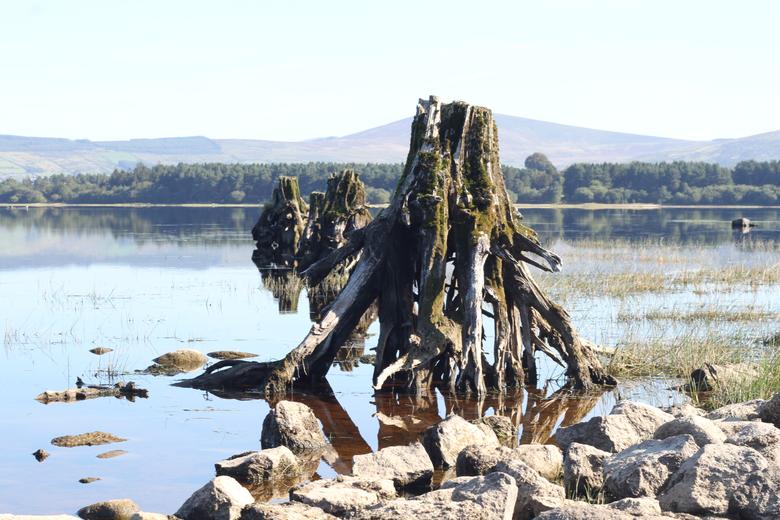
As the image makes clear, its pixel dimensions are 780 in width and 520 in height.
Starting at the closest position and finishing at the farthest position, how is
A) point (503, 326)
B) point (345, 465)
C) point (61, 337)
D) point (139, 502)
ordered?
point (139, 502)
point (345, 465)
point (503, 326)
point (61, 337)

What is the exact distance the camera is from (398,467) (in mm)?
11289

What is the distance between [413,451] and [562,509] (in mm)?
3101

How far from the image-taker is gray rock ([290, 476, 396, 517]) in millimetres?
9852

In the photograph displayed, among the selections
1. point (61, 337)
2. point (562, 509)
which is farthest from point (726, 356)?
point (61, 337)

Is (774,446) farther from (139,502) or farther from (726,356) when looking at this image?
(726,356)

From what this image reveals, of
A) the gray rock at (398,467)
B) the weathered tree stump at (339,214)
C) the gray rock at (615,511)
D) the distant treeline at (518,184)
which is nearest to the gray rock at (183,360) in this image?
the gray rock at (398,467)

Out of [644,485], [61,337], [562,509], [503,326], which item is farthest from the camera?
[61,337]

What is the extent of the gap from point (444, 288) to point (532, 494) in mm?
7378

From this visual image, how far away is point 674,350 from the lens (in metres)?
18.8

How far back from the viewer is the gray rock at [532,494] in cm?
959

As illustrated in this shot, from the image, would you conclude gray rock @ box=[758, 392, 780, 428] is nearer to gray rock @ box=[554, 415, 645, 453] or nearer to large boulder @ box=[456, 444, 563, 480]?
gray rock @ box=[554, 415, 645, 453]

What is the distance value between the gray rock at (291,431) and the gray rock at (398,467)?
181 cm

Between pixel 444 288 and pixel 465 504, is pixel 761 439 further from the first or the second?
pixel 444 288

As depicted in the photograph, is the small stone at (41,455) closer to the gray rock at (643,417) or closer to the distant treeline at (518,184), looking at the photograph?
the gray rock at (643,417)
